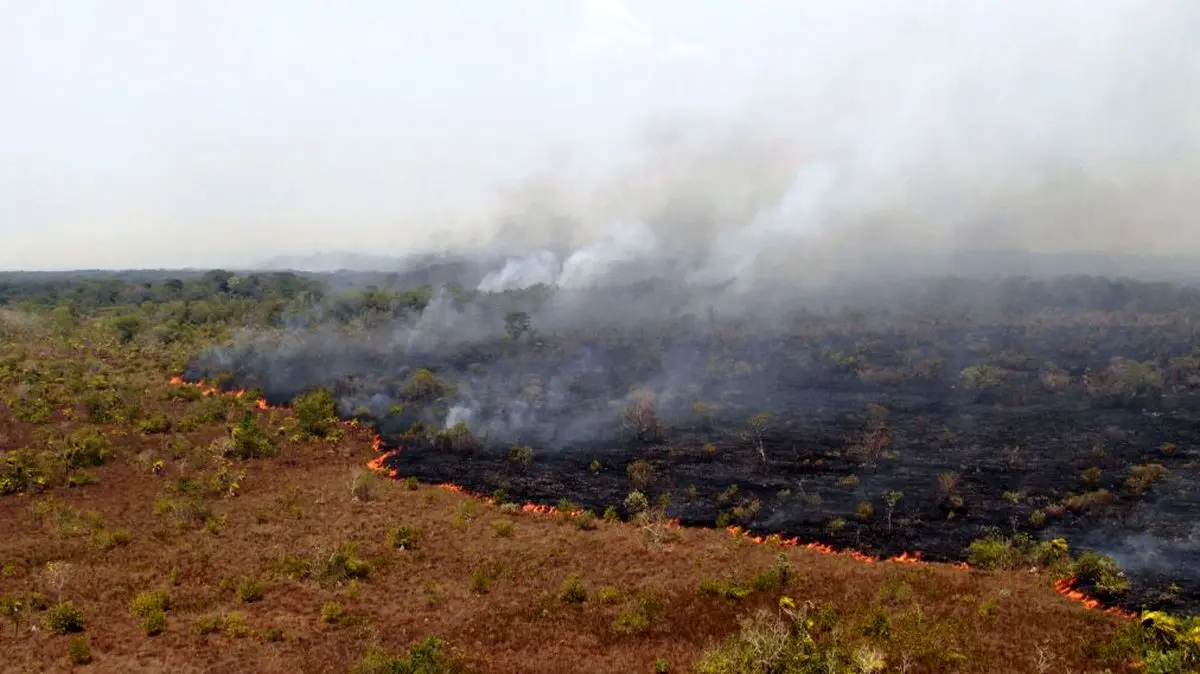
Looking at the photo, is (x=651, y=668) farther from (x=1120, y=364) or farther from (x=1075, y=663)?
(x=1120, y=364)

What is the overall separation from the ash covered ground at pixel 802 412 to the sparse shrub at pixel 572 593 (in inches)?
531

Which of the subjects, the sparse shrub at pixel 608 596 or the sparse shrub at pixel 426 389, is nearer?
the sparse shrub at pixel 608 596

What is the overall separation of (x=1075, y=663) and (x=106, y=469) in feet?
188

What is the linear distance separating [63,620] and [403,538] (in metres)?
14.8

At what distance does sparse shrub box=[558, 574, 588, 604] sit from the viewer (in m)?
31.5

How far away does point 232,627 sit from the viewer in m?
28.5

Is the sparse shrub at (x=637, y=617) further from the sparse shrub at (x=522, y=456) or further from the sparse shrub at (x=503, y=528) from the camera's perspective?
the sparse shrub at (x=522, y=456)

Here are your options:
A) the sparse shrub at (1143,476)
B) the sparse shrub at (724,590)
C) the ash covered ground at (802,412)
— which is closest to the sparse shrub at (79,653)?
the sparse shrub at (724,590)

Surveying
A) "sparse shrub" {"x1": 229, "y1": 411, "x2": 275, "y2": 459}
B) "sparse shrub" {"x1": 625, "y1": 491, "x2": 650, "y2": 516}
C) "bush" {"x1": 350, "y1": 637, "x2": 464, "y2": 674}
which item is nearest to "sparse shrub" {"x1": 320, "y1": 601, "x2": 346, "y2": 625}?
"bush" {"x1": 350, "y1": 637, "x2": 464, "y2": 674}

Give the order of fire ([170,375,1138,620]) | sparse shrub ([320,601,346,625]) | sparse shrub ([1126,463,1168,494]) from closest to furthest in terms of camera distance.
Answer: sparse shrub ([320,601,346,625])
fire ([170,375,1138,620])
sparse shrub ([1126,463,1168,494])

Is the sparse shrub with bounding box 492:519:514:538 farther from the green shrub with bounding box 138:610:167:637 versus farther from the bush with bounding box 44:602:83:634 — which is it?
the bush with bounding box 44:602:83:634

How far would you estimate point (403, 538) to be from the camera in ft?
127

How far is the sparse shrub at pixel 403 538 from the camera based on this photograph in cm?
3847

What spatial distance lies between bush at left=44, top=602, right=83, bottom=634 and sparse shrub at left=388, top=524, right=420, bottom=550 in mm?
13847
